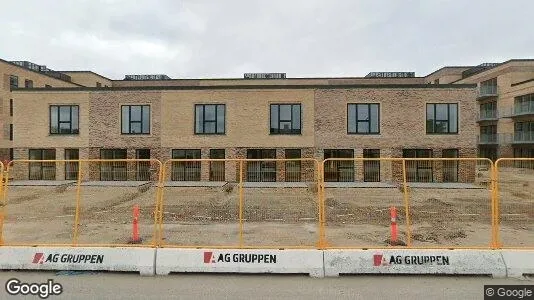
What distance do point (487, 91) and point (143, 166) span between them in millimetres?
45801

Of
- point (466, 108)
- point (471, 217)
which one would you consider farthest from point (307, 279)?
point (466, 108)

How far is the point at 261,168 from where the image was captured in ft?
69.5

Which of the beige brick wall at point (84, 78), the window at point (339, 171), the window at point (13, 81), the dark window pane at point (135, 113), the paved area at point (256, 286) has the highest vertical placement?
the beige brick wall at point (84, 78)

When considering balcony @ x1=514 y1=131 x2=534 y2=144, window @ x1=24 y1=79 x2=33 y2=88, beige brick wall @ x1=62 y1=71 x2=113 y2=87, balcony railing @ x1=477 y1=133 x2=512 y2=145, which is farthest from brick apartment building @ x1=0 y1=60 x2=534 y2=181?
beige brick wall @ x1=62 y1=71 x2=113 y2=87

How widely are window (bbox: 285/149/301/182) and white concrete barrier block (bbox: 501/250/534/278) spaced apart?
11.5 m

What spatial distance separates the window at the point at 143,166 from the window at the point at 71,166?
12.6 ft

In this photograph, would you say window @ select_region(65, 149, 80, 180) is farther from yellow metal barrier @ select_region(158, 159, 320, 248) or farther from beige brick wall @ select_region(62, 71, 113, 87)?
beige brick wall @ select_region(62, 71, 113, 87)

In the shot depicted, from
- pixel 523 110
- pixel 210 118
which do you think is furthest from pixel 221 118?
pixel 523 110

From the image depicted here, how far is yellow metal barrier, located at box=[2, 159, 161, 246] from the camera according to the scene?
374 inches

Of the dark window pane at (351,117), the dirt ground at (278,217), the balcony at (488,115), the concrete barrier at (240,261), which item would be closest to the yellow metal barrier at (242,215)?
the dirt ground at (278,217)

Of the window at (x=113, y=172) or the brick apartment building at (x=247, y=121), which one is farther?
the brick apartment building at (x=247, y=121)

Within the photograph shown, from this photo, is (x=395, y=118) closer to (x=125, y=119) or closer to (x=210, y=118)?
(x=210, y=118)

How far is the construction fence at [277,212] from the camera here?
8.99 m

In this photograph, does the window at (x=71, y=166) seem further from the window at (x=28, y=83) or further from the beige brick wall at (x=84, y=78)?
the beige brick wall at (x=84, y=78)
